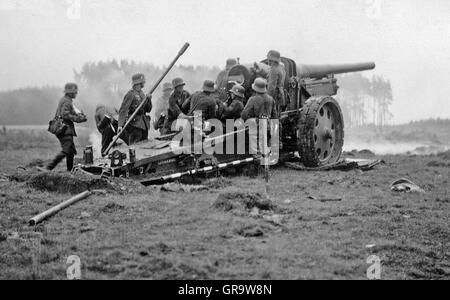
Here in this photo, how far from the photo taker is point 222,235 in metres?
6.06

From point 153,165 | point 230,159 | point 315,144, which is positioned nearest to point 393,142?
point 315,144

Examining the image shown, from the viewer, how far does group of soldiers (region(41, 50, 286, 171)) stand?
11203 millimetres

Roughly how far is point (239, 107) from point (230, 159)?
4.22 feet

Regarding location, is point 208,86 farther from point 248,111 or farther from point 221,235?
point 221,235

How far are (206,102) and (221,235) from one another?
216 inches

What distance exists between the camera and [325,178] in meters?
11.0

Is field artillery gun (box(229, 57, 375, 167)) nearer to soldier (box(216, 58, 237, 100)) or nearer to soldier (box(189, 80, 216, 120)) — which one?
soldier (box(216, 58, 237, 100))

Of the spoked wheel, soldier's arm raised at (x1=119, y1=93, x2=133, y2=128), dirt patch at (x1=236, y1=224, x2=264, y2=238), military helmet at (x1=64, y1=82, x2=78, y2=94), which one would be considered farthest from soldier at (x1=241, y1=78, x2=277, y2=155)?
dirt patch at (x1=236, y1=224, x2=264, y2=238)
